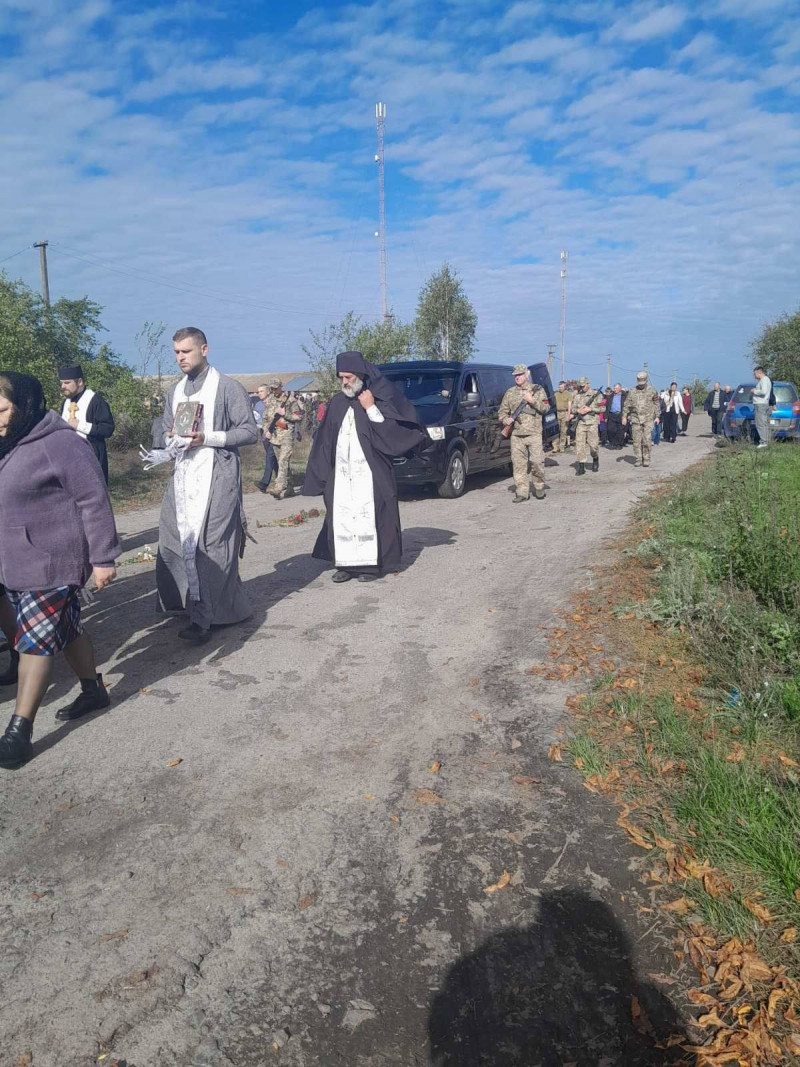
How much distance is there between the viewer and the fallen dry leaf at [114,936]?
287 centimetres

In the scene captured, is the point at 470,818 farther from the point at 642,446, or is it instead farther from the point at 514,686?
the point at 642,446

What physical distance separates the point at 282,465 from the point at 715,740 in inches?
445

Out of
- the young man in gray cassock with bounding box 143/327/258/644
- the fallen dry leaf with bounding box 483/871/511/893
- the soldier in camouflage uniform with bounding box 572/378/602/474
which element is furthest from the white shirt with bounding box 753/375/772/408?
the fallen dry leaf with bounding box 483/871/511/893

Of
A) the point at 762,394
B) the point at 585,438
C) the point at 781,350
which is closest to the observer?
the point at 585,438

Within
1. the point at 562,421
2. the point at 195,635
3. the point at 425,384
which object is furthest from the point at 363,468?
the point at 562,421

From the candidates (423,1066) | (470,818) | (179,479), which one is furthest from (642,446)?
(423,1066)

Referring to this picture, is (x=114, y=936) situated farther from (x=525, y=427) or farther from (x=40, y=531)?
(x=525, y=427)

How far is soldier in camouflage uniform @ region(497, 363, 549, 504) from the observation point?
13023 millimetres

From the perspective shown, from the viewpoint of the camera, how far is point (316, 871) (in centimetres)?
326

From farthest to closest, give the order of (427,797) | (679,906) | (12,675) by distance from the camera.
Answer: (12,675)
(427,797)
(679,906)

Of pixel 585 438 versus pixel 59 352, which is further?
pixel 59 352

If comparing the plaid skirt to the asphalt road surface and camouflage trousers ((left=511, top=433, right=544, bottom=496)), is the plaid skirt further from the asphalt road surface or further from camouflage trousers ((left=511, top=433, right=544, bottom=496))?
camouflage trousers ((left=511, top=433, right=544, bottom=496))

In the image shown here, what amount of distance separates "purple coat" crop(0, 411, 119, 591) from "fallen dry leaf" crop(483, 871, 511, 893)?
2.49 metres

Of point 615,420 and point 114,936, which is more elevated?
point 615,420
